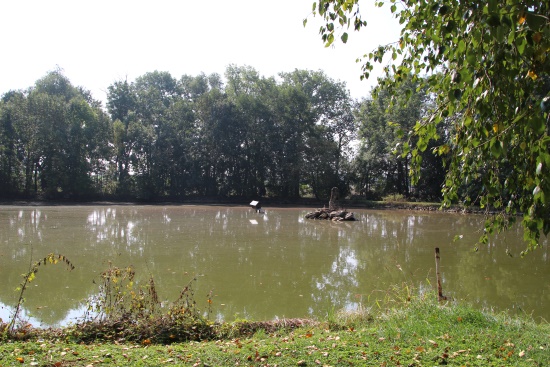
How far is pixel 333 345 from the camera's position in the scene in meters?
4.52

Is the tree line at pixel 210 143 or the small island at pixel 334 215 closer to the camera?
the small island at pixel 334 215

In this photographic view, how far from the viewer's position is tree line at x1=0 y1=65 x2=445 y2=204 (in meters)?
40.2

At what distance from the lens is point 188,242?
49.9 feet

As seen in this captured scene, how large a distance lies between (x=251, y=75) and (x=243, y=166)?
10692 millimetres

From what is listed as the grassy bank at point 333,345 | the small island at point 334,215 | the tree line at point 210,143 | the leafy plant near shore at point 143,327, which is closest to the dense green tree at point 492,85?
the grassy bank at point 333,345

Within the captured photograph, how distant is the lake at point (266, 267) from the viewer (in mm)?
7645

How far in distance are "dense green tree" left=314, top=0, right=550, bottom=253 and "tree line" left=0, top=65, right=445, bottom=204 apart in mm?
36803

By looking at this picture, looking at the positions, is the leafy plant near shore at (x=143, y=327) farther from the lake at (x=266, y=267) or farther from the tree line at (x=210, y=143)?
the tree line at (x=210, y=143)

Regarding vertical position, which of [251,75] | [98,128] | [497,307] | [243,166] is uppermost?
[251,75]

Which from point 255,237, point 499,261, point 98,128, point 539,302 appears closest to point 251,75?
point 98,128

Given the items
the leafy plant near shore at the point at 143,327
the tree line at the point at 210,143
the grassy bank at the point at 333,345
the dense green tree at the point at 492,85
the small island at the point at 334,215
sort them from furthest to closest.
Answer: the tree line at the point at 210,143
the small island at the point at 334,215
the leafy plant near shore at the point at 143,327
the grassy bank at the point at 333,345
the dense green tree at the point at 492,85

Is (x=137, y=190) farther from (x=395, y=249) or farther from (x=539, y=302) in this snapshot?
(x=539, y=302)

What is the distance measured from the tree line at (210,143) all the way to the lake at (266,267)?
23.1m

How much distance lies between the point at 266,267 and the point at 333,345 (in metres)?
6.45
